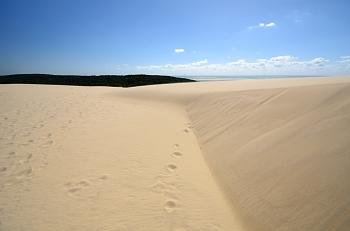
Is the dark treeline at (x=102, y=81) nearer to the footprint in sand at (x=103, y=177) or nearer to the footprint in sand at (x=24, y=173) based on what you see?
the footprint in sand at (x=24, y=173)

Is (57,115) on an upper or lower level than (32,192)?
upper

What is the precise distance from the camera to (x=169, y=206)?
220 cm

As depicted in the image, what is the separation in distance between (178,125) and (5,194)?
13.7 feet

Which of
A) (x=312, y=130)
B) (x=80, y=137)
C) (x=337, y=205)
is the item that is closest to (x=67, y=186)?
(x=80, y=137)

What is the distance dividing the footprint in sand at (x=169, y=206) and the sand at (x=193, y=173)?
0.04 feet

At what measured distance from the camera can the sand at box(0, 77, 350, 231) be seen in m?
1.92

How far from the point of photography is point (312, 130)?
2850mm

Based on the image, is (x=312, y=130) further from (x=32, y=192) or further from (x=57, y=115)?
(x=57, y=115)

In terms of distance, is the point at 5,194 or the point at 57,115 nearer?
the point at 5,194

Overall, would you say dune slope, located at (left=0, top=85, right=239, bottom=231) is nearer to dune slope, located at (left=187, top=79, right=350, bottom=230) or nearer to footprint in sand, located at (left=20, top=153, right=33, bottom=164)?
footprint in sand, located at (left=20, top=153, right=33, bottom=164)

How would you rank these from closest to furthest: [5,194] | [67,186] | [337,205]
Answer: [337,205], [5,194], [67,186]

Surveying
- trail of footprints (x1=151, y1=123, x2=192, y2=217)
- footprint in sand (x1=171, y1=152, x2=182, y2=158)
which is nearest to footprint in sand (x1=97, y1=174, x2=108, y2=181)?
trail of footprints (x1=151, y1=123, x2=192, y2=217)

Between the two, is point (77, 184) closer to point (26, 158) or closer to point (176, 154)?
point (26, 158)

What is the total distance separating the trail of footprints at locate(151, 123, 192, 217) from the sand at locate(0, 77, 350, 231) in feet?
0.05
